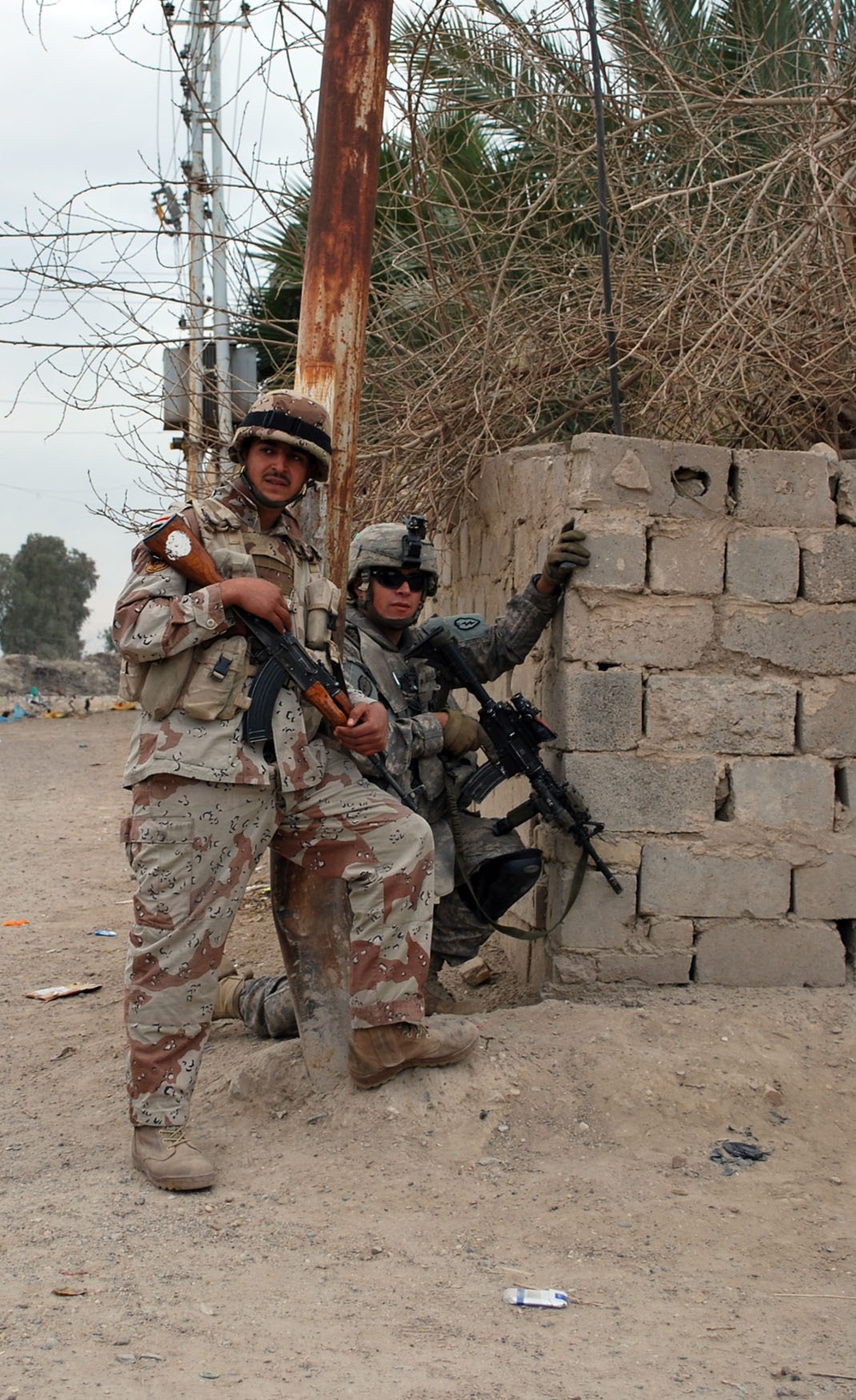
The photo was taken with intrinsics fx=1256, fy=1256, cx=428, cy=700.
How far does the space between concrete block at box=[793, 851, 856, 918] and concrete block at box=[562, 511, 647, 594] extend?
1145 millimetres

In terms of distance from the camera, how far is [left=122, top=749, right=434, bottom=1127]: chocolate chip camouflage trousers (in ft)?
9.98

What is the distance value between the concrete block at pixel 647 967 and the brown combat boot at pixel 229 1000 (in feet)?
4.06

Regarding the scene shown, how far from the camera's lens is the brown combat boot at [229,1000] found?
4320 mm

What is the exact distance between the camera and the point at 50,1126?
3.55 m

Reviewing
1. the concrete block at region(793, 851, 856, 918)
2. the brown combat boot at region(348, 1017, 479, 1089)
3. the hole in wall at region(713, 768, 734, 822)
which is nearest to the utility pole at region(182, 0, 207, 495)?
the hole in wall at region(713, 768, 734, 822)

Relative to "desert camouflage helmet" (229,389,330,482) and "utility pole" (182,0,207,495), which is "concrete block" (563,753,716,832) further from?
"utility pole" (182,0,207,495)

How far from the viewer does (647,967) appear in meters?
4.24

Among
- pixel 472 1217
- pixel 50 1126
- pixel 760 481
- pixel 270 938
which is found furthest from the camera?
pixel 270 938

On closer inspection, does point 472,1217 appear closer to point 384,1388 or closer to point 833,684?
point 384,1388

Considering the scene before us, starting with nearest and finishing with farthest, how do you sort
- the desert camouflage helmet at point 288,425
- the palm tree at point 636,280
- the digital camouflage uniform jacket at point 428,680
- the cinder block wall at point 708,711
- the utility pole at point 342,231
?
the desert camouflage helmet at point 288,425, the utility pole at point 342,231, the digital camouflage uniform jacket at point 428,680, the cinder block wall at point 708,711, the palm tree at point 636,280

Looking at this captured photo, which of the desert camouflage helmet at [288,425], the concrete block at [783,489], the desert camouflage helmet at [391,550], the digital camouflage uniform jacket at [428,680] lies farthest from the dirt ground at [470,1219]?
→ the desert camouflage helmet at [288,425]

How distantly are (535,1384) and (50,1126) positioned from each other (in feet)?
5.97

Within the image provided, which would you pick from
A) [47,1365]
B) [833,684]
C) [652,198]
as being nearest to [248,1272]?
A: [47,1365]

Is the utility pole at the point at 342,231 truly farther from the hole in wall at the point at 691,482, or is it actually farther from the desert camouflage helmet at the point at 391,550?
the hole in wall at the point at 691,482
